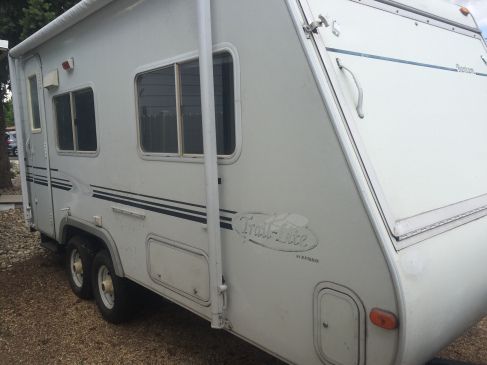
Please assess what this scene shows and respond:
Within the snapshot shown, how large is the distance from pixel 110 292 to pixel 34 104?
8.25ft

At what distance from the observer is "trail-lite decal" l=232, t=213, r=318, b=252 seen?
213 centimetres

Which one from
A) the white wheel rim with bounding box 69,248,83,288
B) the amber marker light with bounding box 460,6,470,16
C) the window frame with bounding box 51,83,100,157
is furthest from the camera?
the white wheel rim with bounding box 69,248,83,288

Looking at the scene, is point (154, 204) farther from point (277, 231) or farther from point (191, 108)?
point (277, 231)

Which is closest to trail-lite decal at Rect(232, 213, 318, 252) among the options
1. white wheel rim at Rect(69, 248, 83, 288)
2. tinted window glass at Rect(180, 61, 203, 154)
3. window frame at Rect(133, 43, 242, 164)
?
window frame at Rect(133, 43, 242, 164)

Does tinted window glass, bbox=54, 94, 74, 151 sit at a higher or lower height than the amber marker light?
lower

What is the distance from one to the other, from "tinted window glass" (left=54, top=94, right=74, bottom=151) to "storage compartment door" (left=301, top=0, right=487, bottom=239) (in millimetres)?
3041

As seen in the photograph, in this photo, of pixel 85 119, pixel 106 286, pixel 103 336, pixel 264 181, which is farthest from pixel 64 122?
pixel 264 181

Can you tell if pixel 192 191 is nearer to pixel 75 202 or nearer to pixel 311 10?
pixel 311 10

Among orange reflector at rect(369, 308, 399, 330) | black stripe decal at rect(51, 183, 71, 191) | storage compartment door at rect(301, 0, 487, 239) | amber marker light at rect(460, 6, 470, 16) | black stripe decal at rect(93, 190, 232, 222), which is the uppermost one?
amber marker light at rect(460, 6, 470, 16)

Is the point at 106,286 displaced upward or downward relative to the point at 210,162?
downward

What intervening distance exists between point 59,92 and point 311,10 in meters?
3.19

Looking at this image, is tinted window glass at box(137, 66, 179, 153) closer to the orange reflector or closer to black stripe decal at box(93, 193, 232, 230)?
black stripe decal at box(93, 193, 232, 230)

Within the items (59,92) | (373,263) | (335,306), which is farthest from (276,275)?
(59,92)

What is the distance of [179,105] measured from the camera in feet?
9.29
